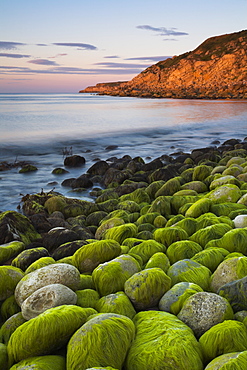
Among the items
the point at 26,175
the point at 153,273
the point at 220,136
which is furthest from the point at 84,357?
the point at 220,136

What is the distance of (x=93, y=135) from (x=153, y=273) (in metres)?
16.1

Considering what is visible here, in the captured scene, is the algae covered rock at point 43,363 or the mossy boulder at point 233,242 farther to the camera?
the mossy boulder at point 233,242

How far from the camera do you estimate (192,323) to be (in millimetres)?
2096

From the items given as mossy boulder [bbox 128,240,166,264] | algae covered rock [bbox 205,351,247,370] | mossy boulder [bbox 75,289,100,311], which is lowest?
mossy boulder [bbox 75,289,100,311]

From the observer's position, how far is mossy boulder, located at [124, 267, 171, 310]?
94.7 inches

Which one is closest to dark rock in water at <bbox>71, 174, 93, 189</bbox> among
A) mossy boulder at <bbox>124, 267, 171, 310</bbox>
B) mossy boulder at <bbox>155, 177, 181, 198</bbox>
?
mossy boulder at <bbox>155, 177, 181, 198</bbox>

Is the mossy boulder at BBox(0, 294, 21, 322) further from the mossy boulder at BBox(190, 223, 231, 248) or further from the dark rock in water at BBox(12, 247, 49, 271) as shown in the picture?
the mossy boulder at BBox(190, 223, 231, 248)

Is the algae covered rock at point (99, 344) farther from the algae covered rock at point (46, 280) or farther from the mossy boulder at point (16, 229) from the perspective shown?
the mossy boulder at point (16, 229)

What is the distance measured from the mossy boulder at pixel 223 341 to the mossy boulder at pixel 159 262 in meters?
0.96

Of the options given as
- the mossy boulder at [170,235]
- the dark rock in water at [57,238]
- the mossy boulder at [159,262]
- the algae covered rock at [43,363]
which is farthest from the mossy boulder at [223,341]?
the dark rock in water at [57,238]

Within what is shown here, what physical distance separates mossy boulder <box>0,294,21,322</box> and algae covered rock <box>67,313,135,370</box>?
3.04 ft

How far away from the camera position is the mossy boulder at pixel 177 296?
2301mm

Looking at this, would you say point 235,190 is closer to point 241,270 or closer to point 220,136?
point 241,270

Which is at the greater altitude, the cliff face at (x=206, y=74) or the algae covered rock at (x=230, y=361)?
the cliff face at (x=206, y=74)
